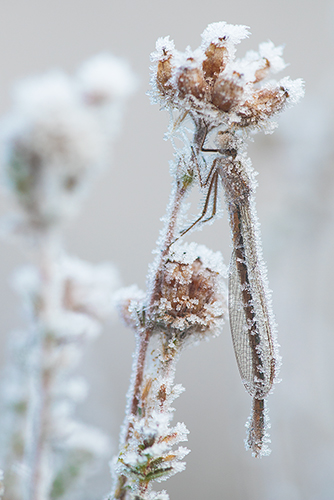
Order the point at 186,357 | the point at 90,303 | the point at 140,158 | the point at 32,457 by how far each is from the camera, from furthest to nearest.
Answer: the point at 186,357 < the point at 140,158 < the point at 90,303 < the point at 32,457

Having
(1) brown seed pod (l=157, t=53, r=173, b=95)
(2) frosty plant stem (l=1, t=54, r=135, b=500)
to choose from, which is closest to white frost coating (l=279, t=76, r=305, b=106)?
(1) brown seed pod (l=157, t=53, r=173, b=95)

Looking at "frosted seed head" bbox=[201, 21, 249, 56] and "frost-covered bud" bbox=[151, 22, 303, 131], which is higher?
"frosted seed head" bbox=[201, 21, 249, 56]

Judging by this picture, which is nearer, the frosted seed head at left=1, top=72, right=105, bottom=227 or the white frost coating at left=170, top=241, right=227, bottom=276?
the white frost coating at left=170, top=241, right=227, bottom=276

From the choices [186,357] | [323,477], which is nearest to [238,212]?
[323,477]

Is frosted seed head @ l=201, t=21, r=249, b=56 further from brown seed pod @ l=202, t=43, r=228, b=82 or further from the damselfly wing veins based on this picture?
the damselfly wing veins

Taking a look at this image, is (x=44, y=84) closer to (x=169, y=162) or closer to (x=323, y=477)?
(x=169, y=162)

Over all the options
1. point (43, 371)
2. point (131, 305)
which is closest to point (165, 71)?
point (131, 305)

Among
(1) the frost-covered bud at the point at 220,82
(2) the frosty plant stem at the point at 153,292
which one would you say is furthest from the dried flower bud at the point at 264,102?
(2) the frosty plant stem at the point at 153,292

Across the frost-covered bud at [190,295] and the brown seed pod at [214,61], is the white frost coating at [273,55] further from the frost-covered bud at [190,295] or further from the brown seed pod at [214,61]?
the frost-covered bud at [190,295]
